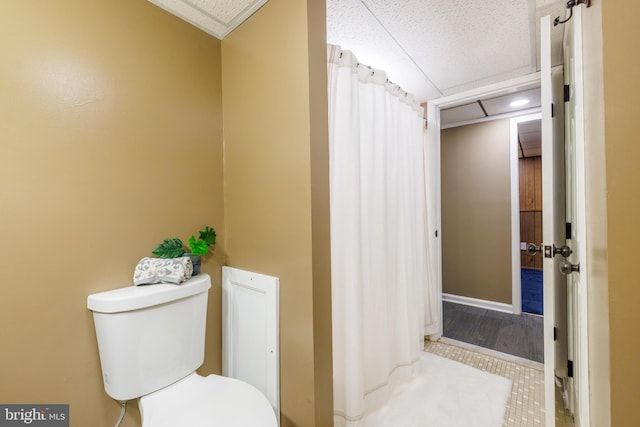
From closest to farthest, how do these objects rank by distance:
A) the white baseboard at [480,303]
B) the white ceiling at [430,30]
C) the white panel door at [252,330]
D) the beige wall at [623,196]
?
1. the beige wall at [623,196]
2. the white panel door at [252,330]
3. the white ceiling at [430,30]
4. the white baseboard at [480,303]

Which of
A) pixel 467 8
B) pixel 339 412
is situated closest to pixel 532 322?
pixel 339 412

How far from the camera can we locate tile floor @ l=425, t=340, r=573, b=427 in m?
1.42

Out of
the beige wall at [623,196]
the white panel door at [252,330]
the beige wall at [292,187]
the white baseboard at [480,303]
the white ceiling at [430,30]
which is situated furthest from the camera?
the white baseboard at [480,303]

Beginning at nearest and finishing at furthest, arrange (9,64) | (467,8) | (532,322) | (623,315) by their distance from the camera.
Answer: (623,315), (9,64), (467,8), (532,322)

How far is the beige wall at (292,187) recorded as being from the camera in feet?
3.37

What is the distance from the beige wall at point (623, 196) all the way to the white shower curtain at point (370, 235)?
93cm

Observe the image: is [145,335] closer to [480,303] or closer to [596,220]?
[596,220]

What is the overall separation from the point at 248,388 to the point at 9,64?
4.74 ft

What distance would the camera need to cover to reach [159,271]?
108 cm

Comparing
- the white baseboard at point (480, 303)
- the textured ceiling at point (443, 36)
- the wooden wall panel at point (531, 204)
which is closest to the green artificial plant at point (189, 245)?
the textured ceiling at point (443, 36)

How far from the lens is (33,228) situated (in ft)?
2.94

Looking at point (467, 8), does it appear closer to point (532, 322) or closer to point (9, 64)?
point (9, 64)

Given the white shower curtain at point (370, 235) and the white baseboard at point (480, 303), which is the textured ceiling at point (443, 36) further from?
the white baseboard at point (480, 303)

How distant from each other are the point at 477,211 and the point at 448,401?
2258mm
